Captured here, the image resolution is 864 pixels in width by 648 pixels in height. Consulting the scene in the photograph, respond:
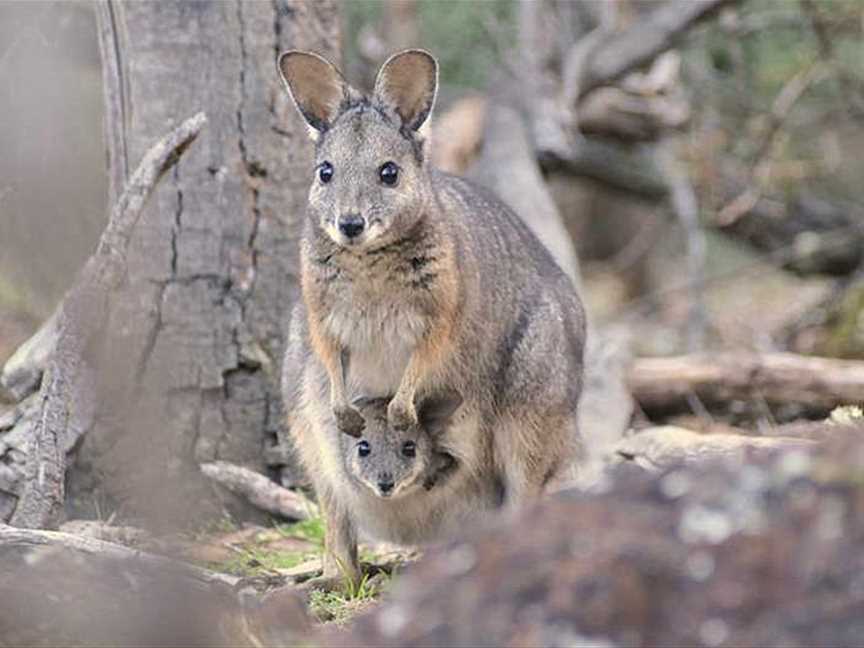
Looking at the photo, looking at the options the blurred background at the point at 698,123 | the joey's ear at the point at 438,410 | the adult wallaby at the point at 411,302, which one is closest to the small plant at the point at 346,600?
the adult wallaby at the point at 411,302

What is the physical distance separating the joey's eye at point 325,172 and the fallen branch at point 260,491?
1688 millimetres

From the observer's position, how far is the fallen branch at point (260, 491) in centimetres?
641

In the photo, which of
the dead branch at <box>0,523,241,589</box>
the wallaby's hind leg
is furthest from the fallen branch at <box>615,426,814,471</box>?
the dead branch at <box>0,523,241,589</box>

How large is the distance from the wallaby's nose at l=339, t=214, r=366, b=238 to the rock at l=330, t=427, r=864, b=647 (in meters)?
2.40

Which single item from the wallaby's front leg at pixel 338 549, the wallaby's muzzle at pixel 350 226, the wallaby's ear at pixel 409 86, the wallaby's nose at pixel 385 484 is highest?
the wallaby's ear at pixel 409 86

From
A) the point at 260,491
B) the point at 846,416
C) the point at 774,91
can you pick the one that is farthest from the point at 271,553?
the point at 774,91

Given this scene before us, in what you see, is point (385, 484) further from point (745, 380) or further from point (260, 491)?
point (745, 380)

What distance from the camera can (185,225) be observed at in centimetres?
639

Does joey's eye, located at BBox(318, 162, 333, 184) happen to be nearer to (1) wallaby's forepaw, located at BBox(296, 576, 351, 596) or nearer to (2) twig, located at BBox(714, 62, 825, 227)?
(1) wallaby's forepaw, located at BBox(296, 576, 351, 596)

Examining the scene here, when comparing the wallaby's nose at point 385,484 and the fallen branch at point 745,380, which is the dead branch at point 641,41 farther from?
the wallaby's nose at point 385,484

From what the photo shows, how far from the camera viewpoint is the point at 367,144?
520 centimetres

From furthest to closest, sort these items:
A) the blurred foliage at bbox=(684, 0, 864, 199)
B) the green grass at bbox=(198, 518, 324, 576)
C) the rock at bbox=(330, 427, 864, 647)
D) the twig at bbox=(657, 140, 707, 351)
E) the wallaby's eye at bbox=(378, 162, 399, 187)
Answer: the blurred foliage at bbox=(684, 0, 864, 199) < the twig at bbox=(657, 140, 707, 351) < the green grass at bbox=(198, 518, 324, 576) < the wallaby's eye at bbox=(378, 162, 399, 187) < the rock at bbox=(330, 427, 864, 647)

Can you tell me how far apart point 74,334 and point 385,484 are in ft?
3.96

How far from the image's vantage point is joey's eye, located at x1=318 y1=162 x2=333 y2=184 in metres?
5.16
